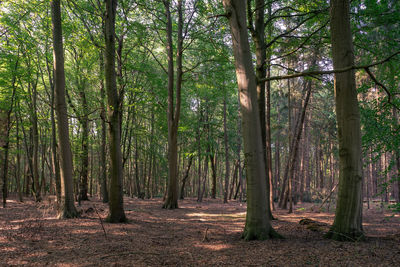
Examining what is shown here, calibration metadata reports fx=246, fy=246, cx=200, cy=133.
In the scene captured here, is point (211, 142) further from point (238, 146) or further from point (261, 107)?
point (261, 107)

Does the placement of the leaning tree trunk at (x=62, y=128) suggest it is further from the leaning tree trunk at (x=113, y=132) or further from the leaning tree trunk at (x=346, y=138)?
the leaning tree trunk at (x=346, y=138)

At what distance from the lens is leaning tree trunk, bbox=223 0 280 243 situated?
5107mm

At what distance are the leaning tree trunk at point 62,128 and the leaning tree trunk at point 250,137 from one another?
19.3 ft

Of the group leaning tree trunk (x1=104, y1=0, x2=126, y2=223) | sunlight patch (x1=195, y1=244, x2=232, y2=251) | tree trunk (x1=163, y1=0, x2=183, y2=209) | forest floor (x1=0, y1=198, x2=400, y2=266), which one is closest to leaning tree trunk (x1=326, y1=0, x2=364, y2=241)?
forest floor (x1=0, y1=198, x2=400, y2=266)

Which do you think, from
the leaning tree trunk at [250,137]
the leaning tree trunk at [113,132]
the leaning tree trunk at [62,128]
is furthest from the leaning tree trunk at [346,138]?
the leaning tree trunk at [62,128]

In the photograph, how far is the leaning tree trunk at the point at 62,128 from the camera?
26.2ft

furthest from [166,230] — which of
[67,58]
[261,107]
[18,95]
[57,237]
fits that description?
[67,58]

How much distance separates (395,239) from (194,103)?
70.3 feet

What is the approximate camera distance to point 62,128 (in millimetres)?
8070

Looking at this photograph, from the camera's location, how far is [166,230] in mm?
7070

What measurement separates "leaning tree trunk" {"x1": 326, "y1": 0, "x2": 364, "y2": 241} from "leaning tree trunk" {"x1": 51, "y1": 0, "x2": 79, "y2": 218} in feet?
24.8

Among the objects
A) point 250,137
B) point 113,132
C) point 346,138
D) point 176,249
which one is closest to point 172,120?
point 113,132

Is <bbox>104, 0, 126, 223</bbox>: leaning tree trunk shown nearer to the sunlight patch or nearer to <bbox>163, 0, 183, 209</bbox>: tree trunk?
the sunlight patch

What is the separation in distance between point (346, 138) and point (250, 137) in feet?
6.30
